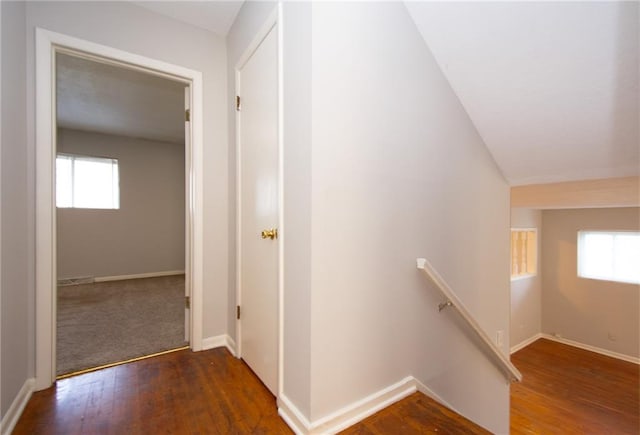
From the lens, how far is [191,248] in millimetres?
2139

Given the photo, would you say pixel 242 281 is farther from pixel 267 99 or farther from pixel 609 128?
pixel 609 128

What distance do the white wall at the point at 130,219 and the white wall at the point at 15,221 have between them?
12.5 feet

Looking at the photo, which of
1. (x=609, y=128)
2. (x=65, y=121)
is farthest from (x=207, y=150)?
(x=65, y=121)

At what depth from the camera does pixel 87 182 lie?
15.3 ft

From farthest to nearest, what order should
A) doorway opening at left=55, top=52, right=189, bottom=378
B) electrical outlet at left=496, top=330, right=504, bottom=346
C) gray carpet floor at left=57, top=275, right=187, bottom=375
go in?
doorway opening at left=55, top=52, right=189, bottom=378
electrical outlet at left=496, top=330, right=504, bottom=346
gray carpet floor at left=57, top=275, right=187, bottom=375

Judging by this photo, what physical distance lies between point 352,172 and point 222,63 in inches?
65.4

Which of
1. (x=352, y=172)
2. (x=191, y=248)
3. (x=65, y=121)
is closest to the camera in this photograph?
(x=352, y=172)

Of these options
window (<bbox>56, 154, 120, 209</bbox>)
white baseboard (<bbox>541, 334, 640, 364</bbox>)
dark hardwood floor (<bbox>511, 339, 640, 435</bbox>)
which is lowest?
dark hardwood floor (<bbox>511, 339, 640, 435</bbox>)

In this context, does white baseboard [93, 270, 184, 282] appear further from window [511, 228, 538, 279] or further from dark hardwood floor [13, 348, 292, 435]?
window [511, 228, 538, 279]

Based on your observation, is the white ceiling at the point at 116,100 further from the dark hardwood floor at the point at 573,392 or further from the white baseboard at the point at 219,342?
the dark hardwood floor at the point at 573,392

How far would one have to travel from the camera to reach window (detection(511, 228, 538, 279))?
640 cm

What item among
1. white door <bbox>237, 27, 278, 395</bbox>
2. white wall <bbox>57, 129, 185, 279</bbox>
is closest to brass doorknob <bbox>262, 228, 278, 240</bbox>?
white door <bbox>237, 27, 278, 395</bbox>

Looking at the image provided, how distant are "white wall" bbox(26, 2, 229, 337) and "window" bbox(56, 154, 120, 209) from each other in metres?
3.79

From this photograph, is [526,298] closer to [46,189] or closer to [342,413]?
[342,413]
